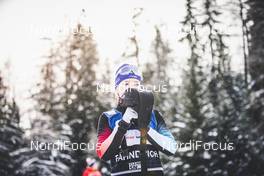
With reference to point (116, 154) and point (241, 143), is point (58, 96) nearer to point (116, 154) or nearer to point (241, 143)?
point (241, 143)

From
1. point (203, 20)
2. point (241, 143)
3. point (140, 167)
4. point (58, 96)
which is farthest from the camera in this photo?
point (58, 96)

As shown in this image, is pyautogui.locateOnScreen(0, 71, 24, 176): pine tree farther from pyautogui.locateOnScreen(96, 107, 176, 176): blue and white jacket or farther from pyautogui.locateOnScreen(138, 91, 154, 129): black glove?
pyautogui.locateOnScreen(138, 91, 154, 129): black glove

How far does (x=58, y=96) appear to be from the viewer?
1619 centimetres

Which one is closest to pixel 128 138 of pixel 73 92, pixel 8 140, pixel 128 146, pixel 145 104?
pixel 128 146

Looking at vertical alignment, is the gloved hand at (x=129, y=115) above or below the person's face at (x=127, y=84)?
below

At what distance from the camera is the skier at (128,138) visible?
1.87 m

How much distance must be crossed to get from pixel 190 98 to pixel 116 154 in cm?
1009

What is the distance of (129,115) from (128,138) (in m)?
0.12

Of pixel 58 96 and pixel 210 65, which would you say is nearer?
pixel 210 65

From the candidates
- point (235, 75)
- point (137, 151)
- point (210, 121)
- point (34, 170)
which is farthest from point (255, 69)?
point (137, 151)

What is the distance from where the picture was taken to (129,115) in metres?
1.89

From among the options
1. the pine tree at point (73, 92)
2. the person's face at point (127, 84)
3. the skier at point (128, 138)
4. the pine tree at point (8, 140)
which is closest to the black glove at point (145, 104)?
the skier at point (128, 138)

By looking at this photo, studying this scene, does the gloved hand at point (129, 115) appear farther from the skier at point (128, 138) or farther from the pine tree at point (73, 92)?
the pine tree at point (73, 92)

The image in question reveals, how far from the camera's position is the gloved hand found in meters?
1.88
